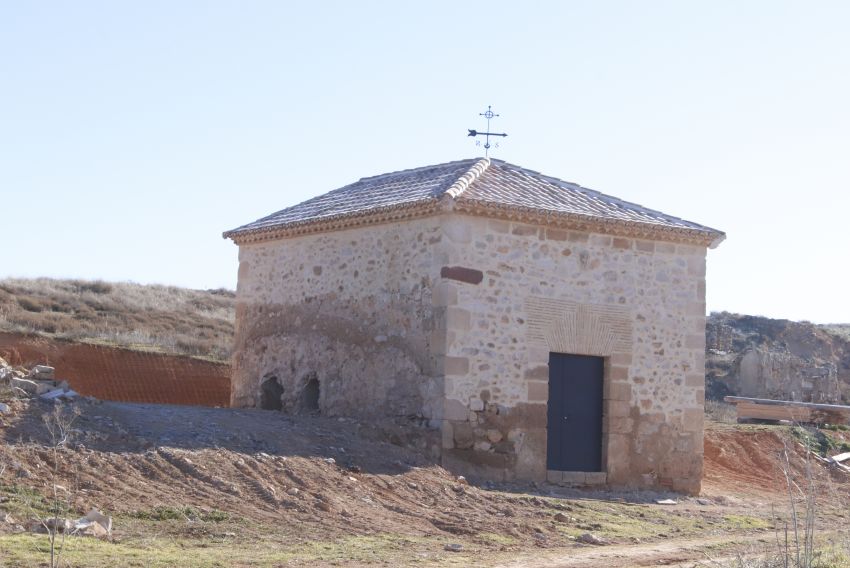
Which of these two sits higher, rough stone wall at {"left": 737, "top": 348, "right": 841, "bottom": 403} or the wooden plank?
rough stone wall at {"left": 737, "top": 348, "right": 841, "bottom": 403}

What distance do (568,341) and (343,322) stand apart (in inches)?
133

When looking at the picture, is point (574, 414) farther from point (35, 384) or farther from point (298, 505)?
point (35, 384)

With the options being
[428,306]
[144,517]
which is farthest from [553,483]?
[144,517]

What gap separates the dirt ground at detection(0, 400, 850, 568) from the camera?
1017 cm

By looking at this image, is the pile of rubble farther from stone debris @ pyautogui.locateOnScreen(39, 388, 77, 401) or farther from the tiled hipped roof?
the tiled hipped roof

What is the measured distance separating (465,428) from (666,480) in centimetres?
353

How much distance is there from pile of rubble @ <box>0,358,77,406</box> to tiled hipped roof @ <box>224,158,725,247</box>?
15.8 ft

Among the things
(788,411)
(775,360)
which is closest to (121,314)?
(775,360)

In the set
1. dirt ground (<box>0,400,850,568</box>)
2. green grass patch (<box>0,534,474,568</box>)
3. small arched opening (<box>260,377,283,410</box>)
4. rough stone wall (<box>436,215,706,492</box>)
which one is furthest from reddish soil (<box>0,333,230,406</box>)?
green grass patch (<box>0,534,474,568</box>)

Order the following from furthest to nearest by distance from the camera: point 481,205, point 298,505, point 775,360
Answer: point 775,360 → point 481,205 → point 298,505

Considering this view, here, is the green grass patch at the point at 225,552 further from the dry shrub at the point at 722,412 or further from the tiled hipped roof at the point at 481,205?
the dry shrub at the point at 722,412

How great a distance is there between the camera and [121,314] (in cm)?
3519

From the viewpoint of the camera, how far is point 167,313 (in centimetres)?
3706

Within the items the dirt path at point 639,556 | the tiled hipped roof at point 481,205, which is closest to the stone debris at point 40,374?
the tiled hipped roof at point 481,205
